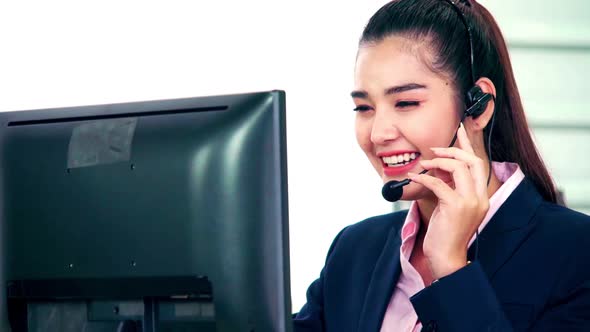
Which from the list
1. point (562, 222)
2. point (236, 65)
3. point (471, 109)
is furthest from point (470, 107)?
point (236, 65)

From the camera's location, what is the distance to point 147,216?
1.10 meters

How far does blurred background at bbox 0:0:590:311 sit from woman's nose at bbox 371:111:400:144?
123cm

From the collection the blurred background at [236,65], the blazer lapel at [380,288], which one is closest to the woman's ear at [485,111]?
the blazer lapel at [380,288]

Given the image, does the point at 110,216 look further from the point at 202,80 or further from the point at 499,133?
the point at 202,80

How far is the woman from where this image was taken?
1.36m

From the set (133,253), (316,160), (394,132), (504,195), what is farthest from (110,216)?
(316,160)

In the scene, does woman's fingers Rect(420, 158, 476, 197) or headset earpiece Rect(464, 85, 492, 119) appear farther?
headset earpiece Rect(464, 85, 492, 119)

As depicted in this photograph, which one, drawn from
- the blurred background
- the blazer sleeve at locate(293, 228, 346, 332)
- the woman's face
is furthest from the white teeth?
the blurred background

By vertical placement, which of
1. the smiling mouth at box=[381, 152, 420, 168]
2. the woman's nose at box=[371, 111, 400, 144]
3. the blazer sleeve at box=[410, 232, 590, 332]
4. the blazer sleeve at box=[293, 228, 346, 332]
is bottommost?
the blazer sleeve at box=[293, 228, 346, 332]

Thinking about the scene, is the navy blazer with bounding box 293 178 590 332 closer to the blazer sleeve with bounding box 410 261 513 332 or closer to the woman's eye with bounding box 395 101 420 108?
the blazer sleeve with bounding box 410 261 513 332

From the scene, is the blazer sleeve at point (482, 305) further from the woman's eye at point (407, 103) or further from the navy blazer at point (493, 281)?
the woman's eye at point (407, 103)

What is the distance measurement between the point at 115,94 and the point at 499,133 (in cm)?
149

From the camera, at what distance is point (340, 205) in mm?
2738

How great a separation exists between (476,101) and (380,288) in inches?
14.0
